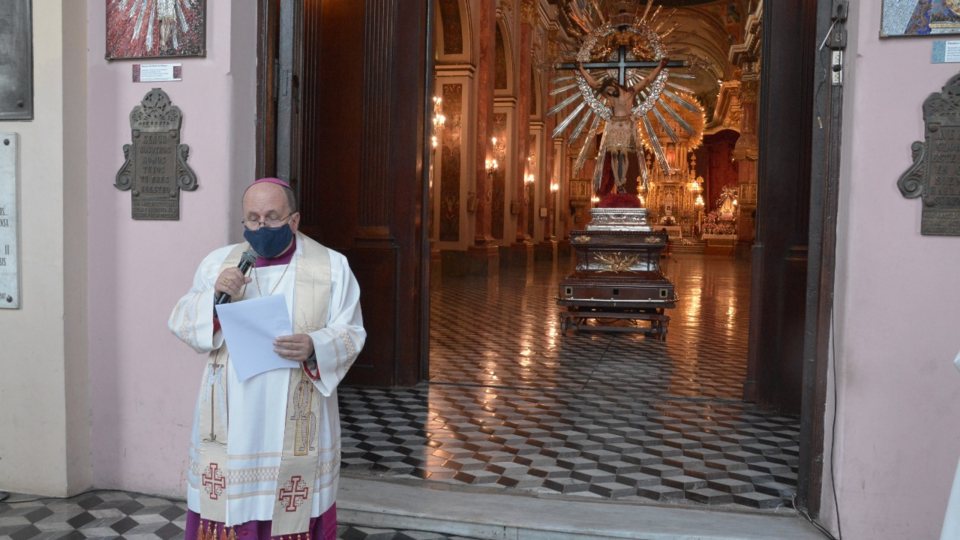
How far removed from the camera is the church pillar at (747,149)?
21.1 m

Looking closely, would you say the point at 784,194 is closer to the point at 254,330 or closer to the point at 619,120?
the point at 254,330

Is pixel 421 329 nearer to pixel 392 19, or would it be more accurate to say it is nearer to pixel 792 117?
pixel 392 19

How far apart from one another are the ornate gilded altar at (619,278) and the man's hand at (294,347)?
22.1 ft

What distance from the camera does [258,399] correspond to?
2697 mm

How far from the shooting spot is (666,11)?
32250 mm

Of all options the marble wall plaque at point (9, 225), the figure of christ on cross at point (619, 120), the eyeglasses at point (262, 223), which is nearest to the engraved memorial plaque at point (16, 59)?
the marble wall plaque at point (9, 225)

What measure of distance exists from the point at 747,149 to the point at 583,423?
1887 cm

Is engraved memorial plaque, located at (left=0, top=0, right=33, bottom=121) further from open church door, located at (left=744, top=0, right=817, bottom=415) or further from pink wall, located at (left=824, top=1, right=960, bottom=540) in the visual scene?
open church door, located at (left=744, top=0, right=817, bottom=415)

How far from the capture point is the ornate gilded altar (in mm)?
9117

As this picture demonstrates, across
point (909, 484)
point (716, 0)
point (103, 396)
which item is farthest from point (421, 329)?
point (716, 0)

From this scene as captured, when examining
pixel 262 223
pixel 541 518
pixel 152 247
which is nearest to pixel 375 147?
pixel 152 247

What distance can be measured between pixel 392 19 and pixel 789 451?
4.13 meters

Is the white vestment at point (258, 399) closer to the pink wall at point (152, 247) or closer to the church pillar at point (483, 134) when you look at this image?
the pink wall at point (152, 247)

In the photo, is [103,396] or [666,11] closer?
[103,396]
